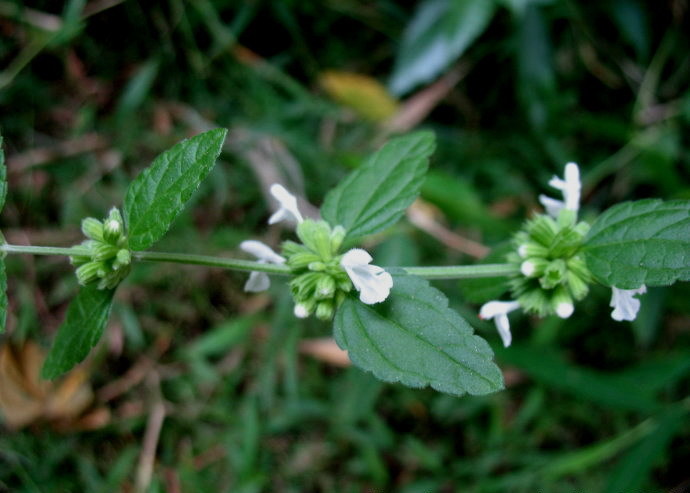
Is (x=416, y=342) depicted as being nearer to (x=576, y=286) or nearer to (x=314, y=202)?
(x=576, y=286)

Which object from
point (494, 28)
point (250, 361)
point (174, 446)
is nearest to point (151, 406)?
point (174, 446)

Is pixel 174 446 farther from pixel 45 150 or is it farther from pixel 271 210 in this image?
pixel 45 150

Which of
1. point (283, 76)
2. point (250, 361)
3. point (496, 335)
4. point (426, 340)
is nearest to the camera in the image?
point (426, 340)

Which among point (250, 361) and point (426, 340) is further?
→ point (250, 361)

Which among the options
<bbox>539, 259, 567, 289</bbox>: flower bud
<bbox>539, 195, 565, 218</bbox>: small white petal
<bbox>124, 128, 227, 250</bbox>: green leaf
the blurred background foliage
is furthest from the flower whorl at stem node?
the blurred background foliage

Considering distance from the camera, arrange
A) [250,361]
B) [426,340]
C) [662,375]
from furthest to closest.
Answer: [250,361], [662,375], [426,340]

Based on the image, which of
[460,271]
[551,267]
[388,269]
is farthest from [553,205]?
[388,269]

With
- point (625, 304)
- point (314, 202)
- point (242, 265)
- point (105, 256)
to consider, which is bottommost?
point (314, 202)
